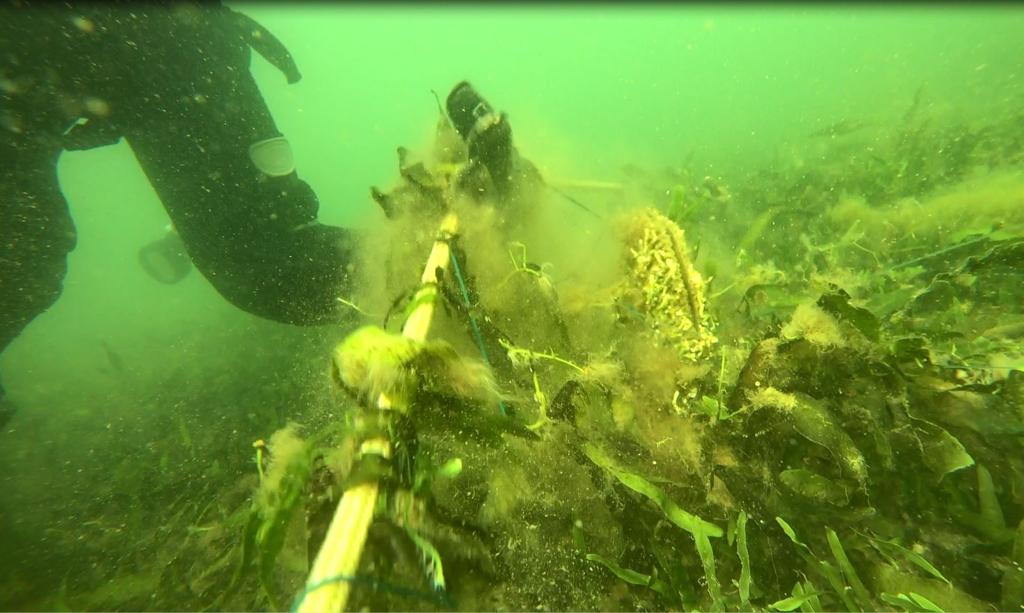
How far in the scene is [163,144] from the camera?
3.92 m

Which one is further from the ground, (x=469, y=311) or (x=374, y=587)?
(x=469, y=311)

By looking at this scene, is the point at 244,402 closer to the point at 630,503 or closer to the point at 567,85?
the point at 630,503

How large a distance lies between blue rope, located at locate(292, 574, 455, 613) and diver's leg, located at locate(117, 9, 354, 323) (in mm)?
3289

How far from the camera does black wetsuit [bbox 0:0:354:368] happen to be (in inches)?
137

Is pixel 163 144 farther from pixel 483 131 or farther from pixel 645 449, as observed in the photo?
pixel 645 449

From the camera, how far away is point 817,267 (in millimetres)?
3561

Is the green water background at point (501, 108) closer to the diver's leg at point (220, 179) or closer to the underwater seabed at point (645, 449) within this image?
the diver's leg at point (220, 179)

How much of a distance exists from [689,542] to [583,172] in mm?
4728

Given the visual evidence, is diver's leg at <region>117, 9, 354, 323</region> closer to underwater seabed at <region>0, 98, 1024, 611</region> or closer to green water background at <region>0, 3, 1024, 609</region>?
green water background at <region>0, 3, 1024, 609</region>

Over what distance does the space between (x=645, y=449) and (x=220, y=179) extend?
15.1ft

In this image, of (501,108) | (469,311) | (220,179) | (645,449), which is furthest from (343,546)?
(501,108)

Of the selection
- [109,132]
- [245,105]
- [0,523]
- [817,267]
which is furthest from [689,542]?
[0,523]

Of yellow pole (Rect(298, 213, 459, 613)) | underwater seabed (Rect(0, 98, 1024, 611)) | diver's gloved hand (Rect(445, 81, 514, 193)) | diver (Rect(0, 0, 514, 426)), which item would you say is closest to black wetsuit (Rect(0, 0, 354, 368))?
diver (Rect(0, 0, 514, 426))

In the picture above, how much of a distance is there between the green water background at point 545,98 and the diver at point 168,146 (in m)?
0.92
